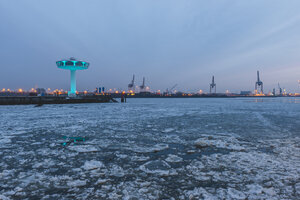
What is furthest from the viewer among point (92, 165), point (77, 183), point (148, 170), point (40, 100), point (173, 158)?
point (40, 100)

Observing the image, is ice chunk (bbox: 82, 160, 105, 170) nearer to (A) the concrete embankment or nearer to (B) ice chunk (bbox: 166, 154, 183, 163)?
(B) ice chunk (bbox: 166, 154, 183, 163)

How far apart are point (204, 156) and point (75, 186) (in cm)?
347

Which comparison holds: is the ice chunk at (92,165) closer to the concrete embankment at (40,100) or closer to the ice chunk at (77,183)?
the ice chunk at (77,183)

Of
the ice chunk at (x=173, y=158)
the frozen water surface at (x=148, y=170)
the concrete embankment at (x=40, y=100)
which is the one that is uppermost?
the concrete embankment at (x=40, y=100)

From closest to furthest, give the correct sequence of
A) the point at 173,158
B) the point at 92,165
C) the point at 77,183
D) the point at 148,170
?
the point at 77,183
the point at 148,170
the point at 92,165
the point at 173,158

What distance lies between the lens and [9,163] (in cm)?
408

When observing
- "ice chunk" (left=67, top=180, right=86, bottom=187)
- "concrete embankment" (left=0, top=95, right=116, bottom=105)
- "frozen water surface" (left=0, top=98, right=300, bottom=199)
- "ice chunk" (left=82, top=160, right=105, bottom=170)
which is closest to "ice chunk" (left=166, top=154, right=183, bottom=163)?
"frozen water surface" (left=0, top=98, right=300, bottom=199)

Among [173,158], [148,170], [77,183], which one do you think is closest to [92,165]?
[77,183]

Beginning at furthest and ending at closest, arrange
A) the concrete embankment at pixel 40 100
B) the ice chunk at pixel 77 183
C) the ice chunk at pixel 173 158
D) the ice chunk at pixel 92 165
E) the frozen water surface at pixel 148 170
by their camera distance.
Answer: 1. the concrete embankment at pixel 40 100
2. the ice chunk at pixel 173 158
3. the ice chunk at pixel 92 165
4. the ice chunk at pixel 77 183
5. the frozen water surface at pixel 148 170

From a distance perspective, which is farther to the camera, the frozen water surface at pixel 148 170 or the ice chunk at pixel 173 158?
the ice chunk at pixel 173 158

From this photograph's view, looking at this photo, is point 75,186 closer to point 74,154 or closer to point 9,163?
point 74,154

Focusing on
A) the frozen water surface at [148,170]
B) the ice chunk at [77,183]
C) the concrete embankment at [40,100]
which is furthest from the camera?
the concrete embankment at [40,100]

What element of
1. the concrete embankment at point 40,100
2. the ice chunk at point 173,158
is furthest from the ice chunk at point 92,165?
the concrete embankment at point 40,100

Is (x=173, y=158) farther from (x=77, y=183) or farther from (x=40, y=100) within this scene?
(x=40, y=100)
